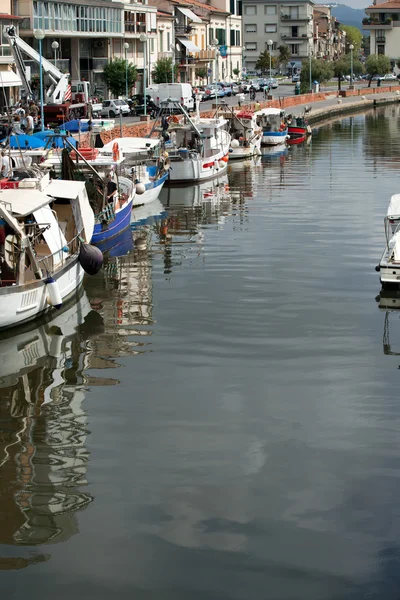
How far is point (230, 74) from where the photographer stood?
108875 millimetres

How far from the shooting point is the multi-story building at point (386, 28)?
14388 cm

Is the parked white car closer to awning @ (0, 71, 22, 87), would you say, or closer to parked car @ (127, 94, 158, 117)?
parked car @ (127, 94, 158, 117)

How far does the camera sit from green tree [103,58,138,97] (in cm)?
6725

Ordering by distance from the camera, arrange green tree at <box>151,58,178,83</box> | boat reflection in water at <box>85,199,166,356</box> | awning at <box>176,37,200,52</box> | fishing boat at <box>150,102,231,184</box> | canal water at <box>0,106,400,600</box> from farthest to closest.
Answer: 1. awning at <box>176,37,200,52</box>
2. green tree at <box>151,58,178,83</box>
3. fishing boat at <box>150,102,231,184</box>
4. boat reflection in water at <box>85,199,166,356</box>
5. canal water at <box>0,106,400,600</box>

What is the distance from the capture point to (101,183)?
29.4 meters

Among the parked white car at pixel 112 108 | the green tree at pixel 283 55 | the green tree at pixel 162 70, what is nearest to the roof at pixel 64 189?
the parked white car at pixel 112 108

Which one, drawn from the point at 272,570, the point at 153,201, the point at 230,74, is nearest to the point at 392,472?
the point at 272,570

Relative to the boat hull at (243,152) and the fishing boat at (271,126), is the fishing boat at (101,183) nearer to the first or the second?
the boat hull at (243,152)

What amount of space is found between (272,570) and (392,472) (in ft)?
9.23

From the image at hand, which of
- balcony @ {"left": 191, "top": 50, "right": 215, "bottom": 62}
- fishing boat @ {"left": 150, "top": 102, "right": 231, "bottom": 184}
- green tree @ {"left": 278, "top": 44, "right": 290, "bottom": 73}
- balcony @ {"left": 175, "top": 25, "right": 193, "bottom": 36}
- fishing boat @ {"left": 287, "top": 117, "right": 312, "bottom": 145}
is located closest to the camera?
fishing boat @ {"left": 150, "top": 102, "right": 231, "bottom": 184}

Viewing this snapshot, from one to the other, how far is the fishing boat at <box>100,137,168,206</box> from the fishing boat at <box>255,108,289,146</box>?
1839cm

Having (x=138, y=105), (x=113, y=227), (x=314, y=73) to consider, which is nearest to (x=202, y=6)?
(x=314, y=73)

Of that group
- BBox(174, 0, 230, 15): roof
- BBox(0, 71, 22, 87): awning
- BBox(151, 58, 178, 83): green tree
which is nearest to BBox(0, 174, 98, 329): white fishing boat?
BBox(0, 71, 22, 87): awning

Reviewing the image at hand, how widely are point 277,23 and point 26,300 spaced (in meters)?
124
